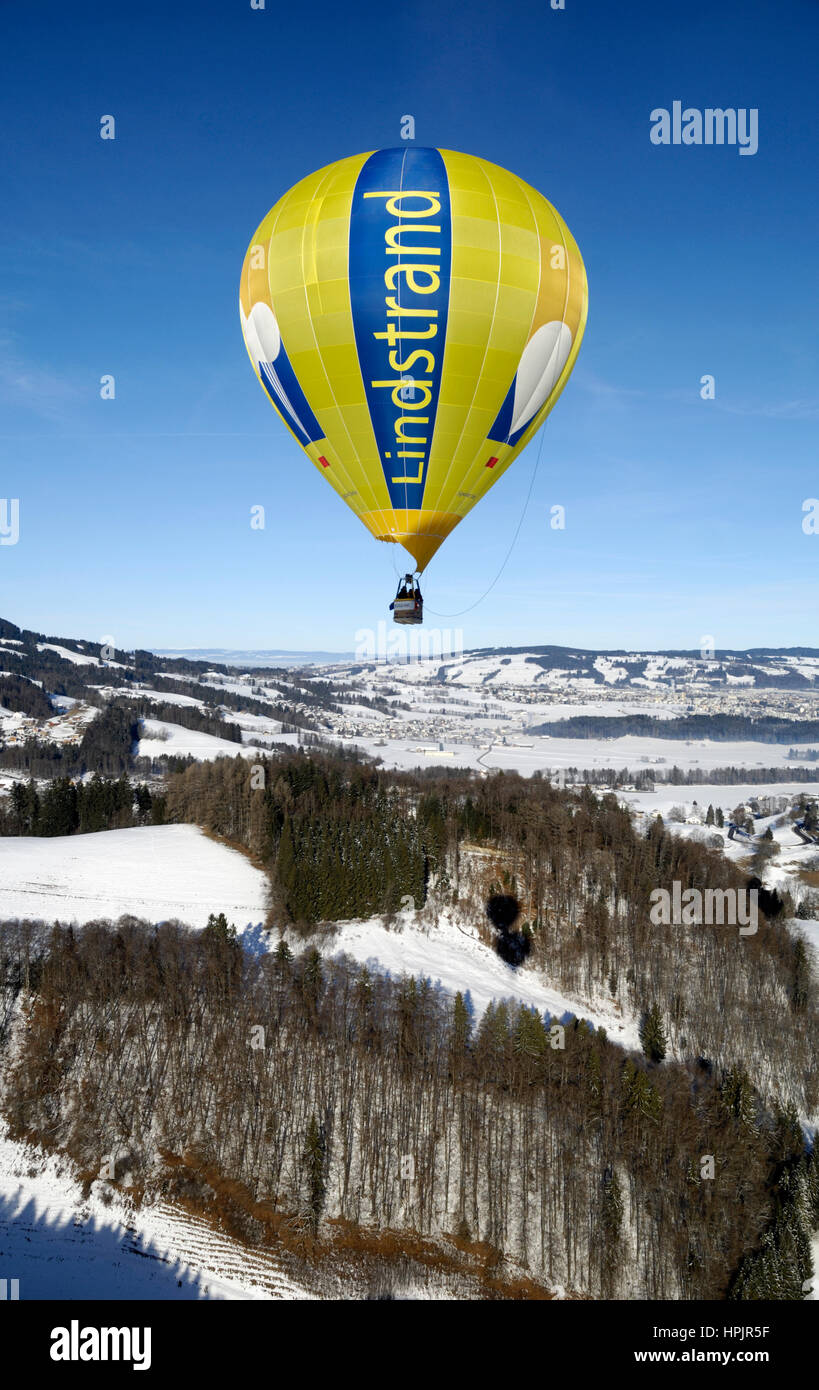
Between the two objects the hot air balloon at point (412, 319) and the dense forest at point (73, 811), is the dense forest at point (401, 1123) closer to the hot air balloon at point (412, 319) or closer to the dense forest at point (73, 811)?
the hot air balloon at point (412, 319)

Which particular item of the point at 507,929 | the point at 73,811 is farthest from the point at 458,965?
the point at 73,811

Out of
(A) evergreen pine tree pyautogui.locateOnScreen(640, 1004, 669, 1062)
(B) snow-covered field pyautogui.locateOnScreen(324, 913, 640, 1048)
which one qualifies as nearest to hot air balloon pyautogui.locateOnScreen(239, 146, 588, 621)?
(B) snow-covered field pyautogui.locateOnScreen(324, 913, 640, 1048)

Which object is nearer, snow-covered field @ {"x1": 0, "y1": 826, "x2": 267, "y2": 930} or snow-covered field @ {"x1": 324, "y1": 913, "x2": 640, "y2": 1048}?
snow-covered field @ {"x1": 324, "y1": 913, "x2": 640, "y2": 1048}

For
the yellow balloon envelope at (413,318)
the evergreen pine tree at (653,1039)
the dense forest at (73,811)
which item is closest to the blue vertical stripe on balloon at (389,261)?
the yellow balloon envelope at (413,318)

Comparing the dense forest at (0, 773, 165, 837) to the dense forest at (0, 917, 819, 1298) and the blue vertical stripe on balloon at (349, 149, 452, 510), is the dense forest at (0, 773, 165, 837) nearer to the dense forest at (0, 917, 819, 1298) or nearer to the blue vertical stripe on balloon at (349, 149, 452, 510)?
the dense forest at (0, 917, 819, 1298)

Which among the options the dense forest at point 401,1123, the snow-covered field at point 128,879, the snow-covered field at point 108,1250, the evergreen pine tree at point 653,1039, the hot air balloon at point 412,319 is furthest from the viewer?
the snow-covered field at point 128,879
